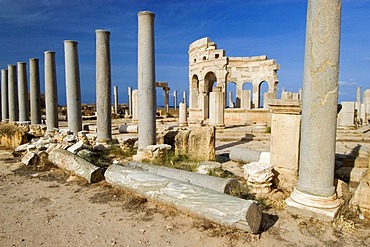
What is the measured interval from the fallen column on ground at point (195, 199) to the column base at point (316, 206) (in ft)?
2.89

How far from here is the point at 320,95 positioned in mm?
4000

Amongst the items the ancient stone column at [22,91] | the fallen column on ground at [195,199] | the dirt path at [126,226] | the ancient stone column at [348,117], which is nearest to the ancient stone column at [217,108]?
the ancient stone column at [348,117]

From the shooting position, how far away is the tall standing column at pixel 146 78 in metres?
7.59

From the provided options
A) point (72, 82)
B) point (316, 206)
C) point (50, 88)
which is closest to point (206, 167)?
point (316, 206)

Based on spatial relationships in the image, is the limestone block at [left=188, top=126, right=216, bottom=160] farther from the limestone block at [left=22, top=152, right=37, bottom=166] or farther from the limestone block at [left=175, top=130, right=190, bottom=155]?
the limestone block at [left=22, top=152, right=37, bottom=166]

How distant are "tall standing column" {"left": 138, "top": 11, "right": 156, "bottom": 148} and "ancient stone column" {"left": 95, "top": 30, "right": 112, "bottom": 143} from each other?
6.94 ft

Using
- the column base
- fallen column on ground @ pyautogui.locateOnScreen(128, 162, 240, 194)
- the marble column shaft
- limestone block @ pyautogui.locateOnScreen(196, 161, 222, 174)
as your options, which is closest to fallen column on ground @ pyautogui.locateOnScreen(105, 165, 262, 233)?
fallen column on ground @ pyautogui.locateOnScreen(128, 162, 240, 194)

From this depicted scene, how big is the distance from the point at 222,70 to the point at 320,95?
18.7m

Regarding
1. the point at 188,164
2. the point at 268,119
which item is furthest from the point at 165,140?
the point at 268,119

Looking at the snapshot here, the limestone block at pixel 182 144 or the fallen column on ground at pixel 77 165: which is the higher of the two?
the limestone block at pixel 182 144

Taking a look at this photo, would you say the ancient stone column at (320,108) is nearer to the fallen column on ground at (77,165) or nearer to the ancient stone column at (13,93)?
the fallen column on ground at (77,165)

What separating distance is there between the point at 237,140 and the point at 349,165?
20.6 ft

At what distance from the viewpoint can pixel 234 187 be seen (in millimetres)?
4898

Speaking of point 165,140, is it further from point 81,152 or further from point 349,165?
point 349,165
